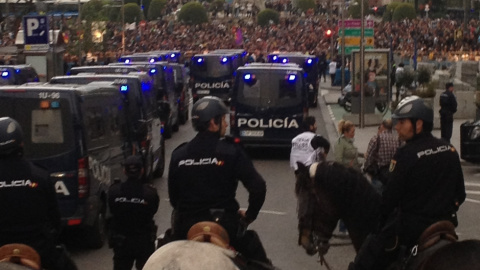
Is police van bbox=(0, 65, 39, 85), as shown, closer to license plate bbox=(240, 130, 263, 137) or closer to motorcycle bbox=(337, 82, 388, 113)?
license plate bbox=(240, 130, 263, 137)

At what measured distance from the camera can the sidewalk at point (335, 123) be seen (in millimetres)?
25577

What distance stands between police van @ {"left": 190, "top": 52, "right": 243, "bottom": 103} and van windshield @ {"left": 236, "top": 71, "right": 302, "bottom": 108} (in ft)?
46.0

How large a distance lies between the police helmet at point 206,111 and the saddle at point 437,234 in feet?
5.38

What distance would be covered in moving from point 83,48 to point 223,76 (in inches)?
837

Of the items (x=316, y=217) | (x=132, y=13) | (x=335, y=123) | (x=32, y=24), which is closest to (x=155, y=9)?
(x=132, y=13)

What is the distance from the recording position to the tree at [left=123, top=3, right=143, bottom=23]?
295ft

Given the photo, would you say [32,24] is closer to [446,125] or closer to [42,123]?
[446,125]

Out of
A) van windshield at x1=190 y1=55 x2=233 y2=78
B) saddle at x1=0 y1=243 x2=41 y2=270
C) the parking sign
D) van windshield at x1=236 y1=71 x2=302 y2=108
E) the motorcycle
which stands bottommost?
the motorcycle

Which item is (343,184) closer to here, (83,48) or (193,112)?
(193,112)

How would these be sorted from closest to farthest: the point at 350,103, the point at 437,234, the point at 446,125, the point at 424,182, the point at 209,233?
the point at 209,233 < the point at 437,234 < the point at 424,182 < the point at 446,125 < the point at 350,103

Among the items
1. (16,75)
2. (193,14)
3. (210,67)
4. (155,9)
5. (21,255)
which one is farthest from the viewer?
(155,9)

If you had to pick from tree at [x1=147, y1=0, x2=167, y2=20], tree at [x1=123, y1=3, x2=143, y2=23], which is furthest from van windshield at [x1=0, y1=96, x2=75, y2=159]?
tree at [x1=147, y1=0, x2=167, y2=20]

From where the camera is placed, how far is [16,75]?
26.3 m

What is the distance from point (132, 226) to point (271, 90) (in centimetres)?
1397
